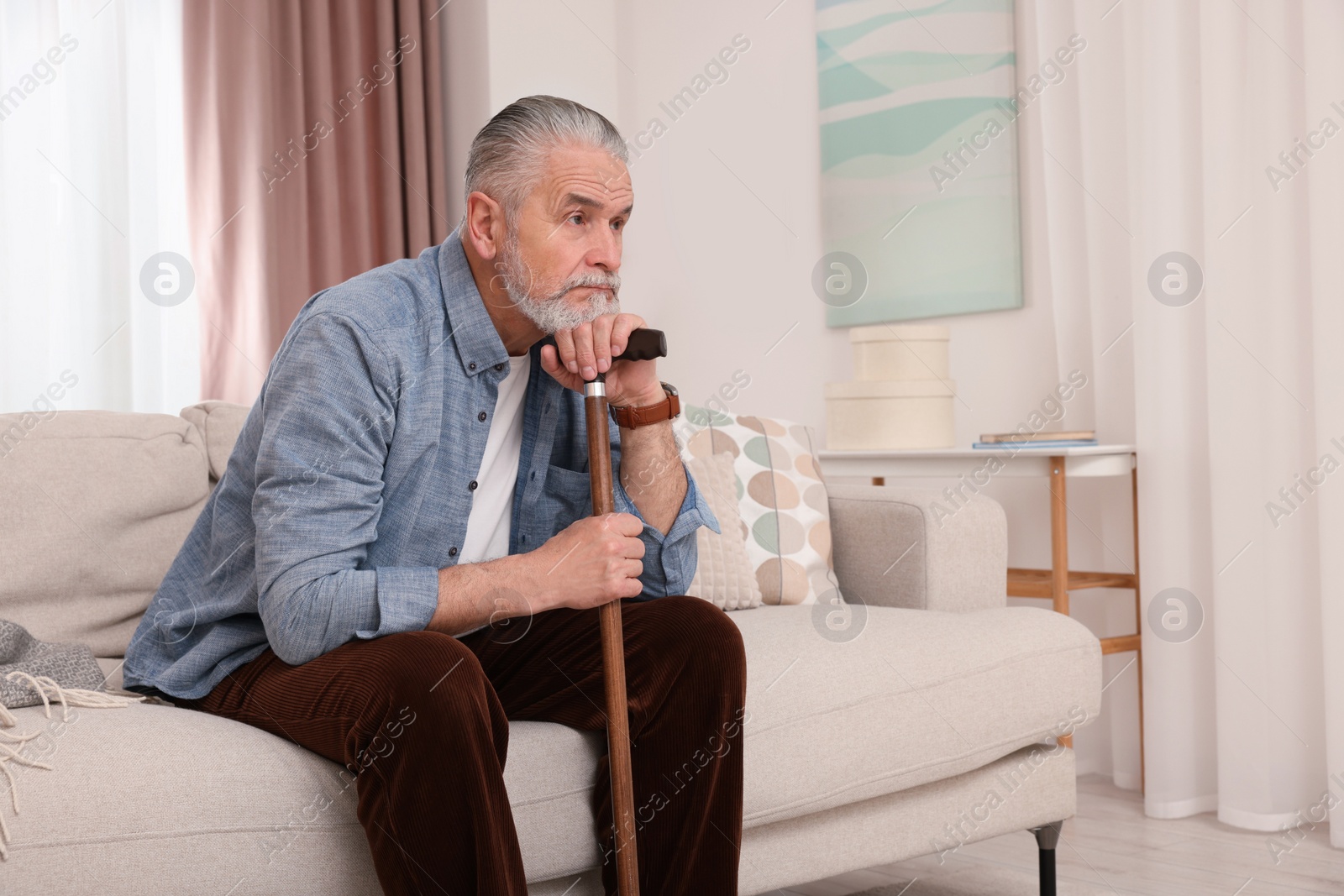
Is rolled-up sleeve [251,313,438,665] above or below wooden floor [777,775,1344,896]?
above

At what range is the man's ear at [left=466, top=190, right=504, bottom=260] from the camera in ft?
4.76

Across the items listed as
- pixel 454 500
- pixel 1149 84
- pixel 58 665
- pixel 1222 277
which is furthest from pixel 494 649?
pixel 1149 84

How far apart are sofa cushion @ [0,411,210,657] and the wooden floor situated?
1.18 meters

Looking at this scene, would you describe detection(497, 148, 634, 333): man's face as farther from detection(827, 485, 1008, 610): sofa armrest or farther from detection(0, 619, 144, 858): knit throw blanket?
detection(827, 485, 1008, 610): sofa armrest

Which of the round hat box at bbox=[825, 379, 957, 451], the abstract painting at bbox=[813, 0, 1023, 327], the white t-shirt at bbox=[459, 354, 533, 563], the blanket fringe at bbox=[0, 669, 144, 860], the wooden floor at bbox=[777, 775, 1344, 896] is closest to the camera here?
the blanket fringe at bbox=[0, 669, 144, 860]

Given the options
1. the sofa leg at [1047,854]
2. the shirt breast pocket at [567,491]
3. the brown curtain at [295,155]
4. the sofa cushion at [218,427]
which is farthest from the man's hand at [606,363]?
the brown curtain at [295,155]

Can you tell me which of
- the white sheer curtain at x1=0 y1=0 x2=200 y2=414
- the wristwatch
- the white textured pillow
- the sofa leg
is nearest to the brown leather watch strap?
the wristwatch

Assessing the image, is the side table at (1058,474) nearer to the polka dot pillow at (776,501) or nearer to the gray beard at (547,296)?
the polka dot pillow at (776,501)

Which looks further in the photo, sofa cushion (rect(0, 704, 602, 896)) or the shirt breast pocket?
the shirt breast pocket

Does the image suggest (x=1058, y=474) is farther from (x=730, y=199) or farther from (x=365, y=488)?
(x=365, y=488)

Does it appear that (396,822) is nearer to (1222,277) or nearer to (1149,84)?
(1222,277)

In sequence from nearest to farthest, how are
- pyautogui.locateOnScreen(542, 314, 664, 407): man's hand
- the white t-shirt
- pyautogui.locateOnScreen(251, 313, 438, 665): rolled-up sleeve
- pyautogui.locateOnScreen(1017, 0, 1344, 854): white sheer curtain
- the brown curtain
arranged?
pyautogui.locateOnScreen(251, 313, 438, 665): rolled-up sleeve
pyautogui.locateOnScreen(542, 314, 664, 407): man's hand
the white t-shirt
pyautogui.locateOnScreen(1017, 0, 1344, 854): white sheer curtain
the brown curtain

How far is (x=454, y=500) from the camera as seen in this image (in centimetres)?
139

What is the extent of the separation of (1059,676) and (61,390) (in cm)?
253
